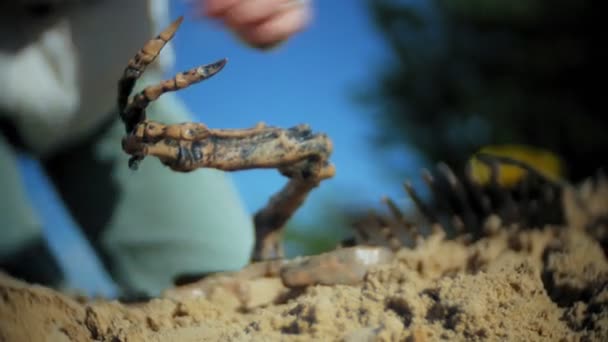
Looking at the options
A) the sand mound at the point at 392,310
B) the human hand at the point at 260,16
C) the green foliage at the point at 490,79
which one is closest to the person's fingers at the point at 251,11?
the human hand at the point at 260,16

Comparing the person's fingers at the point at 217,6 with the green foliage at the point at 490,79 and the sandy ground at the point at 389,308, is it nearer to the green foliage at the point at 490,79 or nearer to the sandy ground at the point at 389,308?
the sandy ground at the point at 389,308

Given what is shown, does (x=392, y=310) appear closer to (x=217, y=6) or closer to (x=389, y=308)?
(x=389, y=308)

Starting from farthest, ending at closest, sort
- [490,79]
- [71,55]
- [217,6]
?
1. [490,79]
2. [71,55]
3. [217,6]

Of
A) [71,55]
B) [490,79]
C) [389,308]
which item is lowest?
[490,79]

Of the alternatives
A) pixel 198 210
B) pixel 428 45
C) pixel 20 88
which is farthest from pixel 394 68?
pixel 20 88

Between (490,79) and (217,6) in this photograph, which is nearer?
(217,6)

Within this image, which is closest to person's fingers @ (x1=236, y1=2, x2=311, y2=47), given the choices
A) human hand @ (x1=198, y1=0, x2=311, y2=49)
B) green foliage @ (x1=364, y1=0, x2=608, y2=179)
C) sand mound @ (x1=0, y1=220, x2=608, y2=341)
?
human hand @ (x1=198, y1=0, x2=311, y2=49)

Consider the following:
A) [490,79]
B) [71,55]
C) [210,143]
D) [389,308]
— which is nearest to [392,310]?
[389,308]
